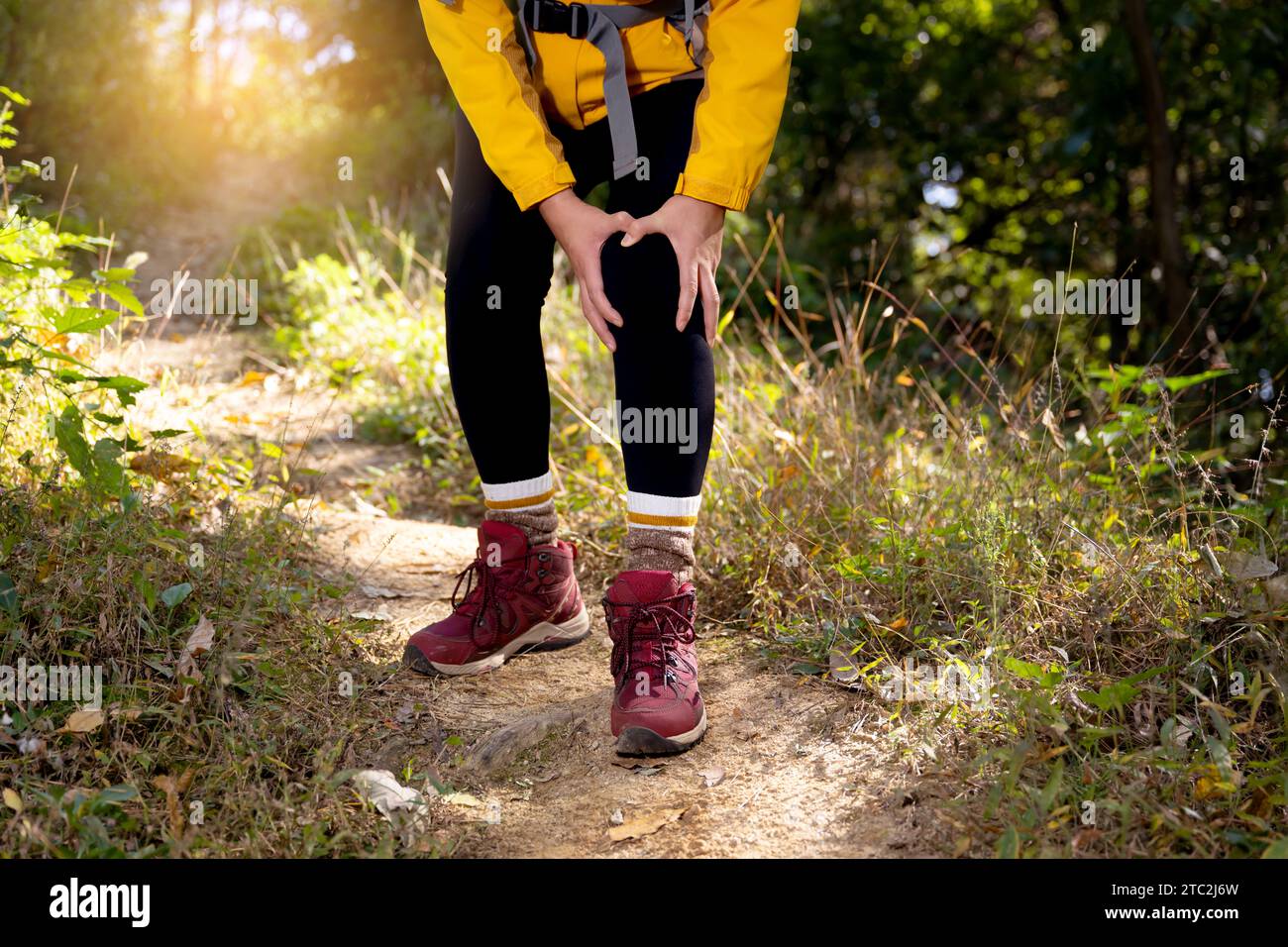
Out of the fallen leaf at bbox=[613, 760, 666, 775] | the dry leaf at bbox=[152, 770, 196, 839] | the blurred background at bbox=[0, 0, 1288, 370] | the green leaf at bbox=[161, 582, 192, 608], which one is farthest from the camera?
the blurred background at bbox=[0, 0, 1288, 370]

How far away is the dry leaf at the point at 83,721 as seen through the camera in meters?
1.75

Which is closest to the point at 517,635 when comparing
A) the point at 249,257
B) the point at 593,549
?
the point at 593,549

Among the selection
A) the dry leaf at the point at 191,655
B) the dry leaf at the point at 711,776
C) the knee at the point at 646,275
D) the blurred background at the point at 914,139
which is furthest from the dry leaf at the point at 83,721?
the blurred background at the point at 914,139

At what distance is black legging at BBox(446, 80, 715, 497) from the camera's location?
1868 millimetres

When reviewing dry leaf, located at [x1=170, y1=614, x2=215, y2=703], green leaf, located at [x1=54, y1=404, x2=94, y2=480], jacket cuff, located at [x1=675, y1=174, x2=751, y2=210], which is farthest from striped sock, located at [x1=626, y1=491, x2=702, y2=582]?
green leaf, located at [x1=54, y1=404, x2=94, y2=480]

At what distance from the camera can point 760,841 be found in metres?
1.63

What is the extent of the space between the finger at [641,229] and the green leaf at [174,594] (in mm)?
1127

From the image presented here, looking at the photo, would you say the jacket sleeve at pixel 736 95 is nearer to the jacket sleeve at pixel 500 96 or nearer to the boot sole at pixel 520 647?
the jacket sleeve at pixel 500 96

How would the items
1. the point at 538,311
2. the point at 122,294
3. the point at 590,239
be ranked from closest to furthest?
the point at 590,239
the point at 538,311
the point at 122,294

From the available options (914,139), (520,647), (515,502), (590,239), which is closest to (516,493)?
(515,502)

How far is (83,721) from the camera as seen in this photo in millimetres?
1767

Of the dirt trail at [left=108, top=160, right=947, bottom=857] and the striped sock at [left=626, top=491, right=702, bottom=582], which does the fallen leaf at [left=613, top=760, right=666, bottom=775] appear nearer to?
the dirt trail at [left=108, top=160, right=947, bottom=857]

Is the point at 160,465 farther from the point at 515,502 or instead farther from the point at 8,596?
the point at 515,502

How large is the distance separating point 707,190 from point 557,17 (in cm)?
47
